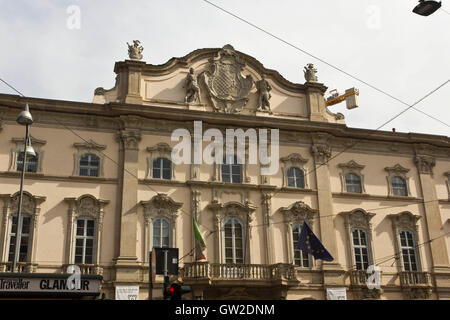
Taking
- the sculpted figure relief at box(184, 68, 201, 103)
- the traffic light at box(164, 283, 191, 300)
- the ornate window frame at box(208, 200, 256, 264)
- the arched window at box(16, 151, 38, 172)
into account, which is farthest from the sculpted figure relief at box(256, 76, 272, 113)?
the traffic light at box(164, 283, 191, 300)

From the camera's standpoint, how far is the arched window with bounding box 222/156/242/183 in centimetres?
2595

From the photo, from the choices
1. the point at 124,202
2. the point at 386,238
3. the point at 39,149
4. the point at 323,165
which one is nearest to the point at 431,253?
the point at 386,238

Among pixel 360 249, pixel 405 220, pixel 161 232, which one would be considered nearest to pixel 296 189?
pixel 360 249

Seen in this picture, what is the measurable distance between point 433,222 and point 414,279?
143 inches

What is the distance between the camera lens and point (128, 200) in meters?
24.0

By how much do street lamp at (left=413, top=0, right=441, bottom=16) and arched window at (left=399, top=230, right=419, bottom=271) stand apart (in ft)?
55.2

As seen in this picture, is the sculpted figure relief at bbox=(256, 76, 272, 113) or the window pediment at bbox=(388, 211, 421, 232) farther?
the sculpted figure relief at bbox=(256, 76, 272, 113)

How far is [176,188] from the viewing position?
24953mm

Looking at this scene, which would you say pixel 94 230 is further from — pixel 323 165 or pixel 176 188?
pixel 323 165

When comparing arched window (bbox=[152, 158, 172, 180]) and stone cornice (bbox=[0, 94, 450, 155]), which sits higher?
stone cornice (bbox=[0, 94, 450, 155])

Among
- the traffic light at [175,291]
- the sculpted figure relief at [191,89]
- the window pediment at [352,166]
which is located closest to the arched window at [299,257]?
the window pediment at [352,166]

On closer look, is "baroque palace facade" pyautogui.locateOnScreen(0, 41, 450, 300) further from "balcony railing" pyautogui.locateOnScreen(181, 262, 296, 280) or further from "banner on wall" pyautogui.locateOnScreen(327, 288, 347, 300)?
"banner on wall" pyautogui.locateOnScreen(327, 288, 347, 300)

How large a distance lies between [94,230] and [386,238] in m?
14.7

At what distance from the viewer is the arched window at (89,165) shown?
24.4 m
